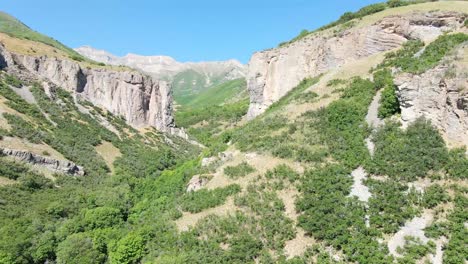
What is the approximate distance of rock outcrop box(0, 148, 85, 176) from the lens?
49531 mm

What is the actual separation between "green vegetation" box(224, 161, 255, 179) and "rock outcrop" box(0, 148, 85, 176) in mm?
31826

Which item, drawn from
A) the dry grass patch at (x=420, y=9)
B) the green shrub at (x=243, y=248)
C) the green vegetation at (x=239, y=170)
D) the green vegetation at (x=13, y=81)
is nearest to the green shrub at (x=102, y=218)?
the green vegetation at (x=239, y=170)

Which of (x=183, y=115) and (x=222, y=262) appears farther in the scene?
(x=183, y=115)

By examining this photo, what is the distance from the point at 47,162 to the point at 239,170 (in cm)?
3394

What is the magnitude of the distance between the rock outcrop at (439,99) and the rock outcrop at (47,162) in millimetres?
47166

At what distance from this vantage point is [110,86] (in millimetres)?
92188

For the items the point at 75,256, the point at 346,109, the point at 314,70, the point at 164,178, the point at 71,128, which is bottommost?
the point at 75,256

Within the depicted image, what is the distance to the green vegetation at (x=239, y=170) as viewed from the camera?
32.9 meters

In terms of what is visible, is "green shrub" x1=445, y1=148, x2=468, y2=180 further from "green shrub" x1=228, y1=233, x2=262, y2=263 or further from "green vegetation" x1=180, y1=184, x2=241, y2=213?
"green vegetation" x1=180, y1=184, x2=241, y2=213

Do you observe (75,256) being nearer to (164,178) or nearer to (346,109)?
(164,178)

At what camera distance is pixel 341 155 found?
3111cm

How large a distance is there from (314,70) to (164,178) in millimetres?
28165

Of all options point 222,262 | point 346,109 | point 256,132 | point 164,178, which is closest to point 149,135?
point 164,178

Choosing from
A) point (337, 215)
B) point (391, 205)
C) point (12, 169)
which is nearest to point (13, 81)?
point (12, 169)
